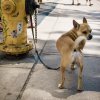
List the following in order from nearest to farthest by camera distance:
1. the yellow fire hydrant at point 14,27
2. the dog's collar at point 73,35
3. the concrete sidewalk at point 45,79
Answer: the concrete sidewalk at point 45,79 → the dog's collar at point 73,35 → the yellow fire hydrant at point 14,27

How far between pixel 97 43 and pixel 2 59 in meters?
3.28

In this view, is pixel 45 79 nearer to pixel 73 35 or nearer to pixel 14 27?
pixel 73 35

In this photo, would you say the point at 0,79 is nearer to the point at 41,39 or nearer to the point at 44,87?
the point at 44,87

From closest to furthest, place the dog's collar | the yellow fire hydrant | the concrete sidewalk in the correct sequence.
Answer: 1. the concrete sidewalk
2. the dog's collar
3. the yellow fire hydrant

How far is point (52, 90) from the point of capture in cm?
588

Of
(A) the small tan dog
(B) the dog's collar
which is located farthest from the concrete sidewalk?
(B) the dog's collar

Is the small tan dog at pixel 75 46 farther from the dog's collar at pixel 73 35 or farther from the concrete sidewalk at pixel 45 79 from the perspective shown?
the concrete sidewalk at pixel 45 79

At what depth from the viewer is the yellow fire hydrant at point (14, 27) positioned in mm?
7387

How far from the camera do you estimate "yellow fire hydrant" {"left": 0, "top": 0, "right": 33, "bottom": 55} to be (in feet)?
24.2

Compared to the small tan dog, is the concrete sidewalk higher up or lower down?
lower down

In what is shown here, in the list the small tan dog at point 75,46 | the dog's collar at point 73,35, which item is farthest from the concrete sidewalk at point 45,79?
the dog's collar at point 73,35

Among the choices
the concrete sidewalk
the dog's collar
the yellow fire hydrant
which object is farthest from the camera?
the yellow fire hydrant

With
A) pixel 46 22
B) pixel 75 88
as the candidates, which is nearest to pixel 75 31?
pixel 75 88

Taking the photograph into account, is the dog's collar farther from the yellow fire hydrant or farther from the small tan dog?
the yellow fire hydrant
